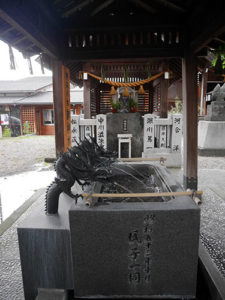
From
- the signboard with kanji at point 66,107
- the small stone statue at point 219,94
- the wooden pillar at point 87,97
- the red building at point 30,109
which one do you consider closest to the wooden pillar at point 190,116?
the signboard with kanji at point 66,107

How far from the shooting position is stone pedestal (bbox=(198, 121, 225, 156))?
446 inches

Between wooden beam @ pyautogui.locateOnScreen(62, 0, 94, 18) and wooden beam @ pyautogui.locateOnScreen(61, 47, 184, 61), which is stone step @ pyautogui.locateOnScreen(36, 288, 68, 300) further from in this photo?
wooden beam @ pyautogui.locateOnScreen(62, 0, 94, 18)

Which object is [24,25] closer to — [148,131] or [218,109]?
[148,131]

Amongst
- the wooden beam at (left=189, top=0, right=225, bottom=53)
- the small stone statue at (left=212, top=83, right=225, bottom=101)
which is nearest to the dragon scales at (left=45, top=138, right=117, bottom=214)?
the wooden beam at (left=189, top=0, right=225, bottom=53)

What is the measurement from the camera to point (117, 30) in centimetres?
501

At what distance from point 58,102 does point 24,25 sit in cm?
249

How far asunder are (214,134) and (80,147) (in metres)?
10.2

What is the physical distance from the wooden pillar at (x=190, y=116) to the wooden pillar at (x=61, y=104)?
117 inches

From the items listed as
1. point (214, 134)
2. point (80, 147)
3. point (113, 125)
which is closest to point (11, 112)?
point (113, 125)

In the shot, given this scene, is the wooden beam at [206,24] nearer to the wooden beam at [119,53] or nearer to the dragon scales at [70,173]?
the wooden beam at [119,53]

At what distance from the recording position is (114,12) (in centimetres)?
487

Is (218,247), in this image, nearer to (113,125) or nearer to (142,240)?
(142,240)

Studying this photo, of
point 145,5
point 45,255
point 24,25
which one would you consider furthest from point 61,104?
point 45,255

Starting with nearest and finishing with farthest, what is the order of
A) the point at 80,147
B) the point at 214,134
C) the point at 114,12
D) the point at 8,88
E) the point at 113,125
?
the point at 80,147 < the point at 114,12 < the point at 113,125 < the point at 214,134 < the point at 8,88
